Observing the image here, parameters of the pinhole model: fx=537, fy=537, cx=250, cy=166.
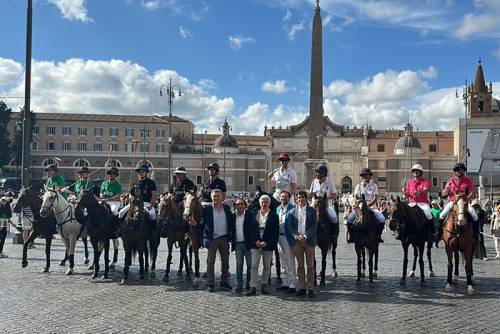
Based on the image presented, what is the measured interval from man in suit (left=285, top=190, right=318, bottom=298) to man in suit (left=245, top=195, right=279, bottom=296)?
0.86 feet

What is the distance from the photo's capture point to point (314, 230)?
927 cm

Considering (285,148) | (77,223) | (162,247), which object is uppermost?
(285,148)

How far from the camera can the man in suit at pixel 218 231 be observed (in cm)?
975

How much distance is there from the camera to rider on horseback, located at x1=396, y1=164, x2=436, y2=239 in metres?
10.8

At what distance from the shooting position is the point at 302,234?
9.29 m

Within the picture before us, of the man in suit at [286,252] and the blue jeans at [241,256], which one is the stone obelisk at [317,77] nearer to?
the man in suit at [286,252]

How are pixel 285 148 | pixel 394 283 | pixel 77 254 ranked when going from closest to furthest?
pixel 394 283 < pixel 77 254 < pixel 285 148

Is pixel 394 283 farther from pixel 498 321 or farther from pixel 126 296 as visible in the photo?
pixel 126 296

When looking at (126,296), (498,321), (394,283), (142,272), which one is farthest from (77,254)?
(498,321)

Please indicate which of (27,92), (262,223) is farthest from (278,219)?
(27,92)

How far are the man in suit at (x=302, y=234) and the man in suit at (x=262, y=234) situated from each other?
0.26 metres

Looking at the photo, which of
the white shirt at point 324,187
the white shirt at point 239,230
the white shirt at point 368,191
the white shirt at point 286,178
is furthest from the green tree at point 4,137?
the white shirt at point 239,230

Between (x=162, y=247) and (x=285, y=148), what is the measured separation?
67.6 meters

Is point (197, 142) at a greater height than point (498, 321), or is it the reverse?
point (197, 142)
